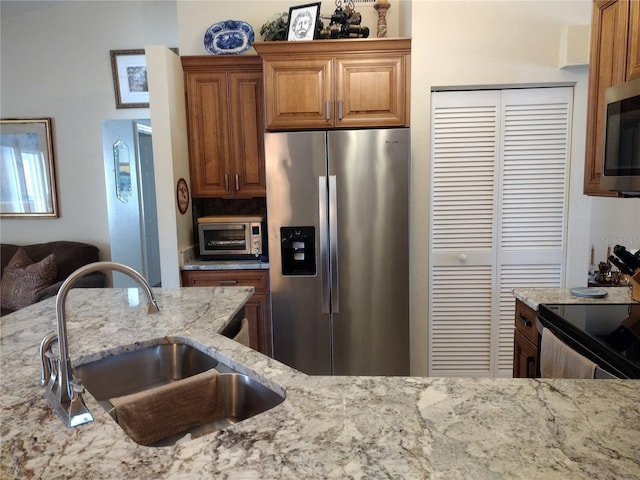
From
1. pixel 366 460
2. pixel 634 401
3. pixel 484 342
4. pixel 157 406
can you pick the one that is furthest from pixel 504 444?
pixel 484 342

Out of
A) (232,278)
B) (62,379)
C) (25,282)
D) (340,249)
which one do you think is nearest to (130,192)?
(25,282)

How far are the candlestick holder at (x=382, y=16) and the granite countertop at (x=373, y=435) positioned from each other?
266 cm

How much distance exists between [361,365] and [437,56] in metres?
2.10

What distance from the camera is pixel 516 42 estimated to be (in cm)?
288

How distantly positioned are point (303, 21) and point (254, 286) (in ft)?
6.13

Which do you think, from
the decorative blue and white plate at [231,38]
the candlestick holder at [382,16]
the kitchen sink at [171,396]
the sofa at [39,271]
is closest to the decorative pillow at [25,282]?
the sofa at [39,271]

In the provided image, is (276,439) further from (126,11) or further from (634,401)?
(126,11)

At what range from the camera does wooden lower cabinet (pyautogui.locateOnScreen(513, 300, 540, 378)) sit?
2172 mm

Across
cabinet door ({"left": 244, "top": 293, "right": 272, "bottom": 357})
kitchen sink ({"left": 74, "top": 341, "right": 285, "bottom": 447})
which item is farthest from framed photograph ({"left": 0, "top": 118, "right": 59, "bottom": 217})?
kitchen sink ({"left": 74, "top": 341, "right": 285, "bottom": 447})

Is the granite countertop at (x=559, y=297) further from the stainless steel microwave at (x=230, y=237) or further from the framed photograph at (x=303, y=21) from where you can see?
the framed photograph at (x=303, y=21)

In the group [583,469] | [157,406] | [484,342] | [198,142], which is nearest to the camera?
[583,469]

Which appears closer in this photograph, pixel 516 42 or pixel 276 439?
pixel 276 439

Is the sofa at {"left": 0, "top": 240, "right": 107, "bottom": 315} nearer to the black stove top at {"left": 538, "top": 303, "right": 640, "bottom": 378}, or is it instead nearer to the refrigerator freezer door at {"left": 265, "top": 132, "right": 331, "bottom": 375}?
the refrigerator freezer door at {"left": 265, "top": 132, "right": 331, "bottom": 375}

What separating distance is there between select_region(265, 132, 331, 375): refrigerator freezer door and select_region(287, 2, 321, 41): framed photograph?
717 mm
